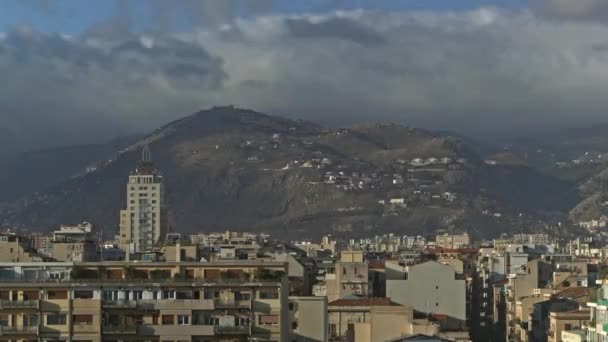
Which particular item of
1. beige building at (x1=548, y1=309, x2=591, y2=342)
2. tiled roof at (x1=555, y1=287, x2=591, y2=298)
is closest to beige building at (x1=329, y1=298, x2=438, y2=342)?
beige building at (x1=548, y1=309, x2=591, y2=342)

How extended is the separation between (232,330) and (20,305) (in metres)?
8.65

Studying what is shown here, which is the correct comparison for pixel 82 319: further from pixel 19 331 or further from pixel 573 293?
pixel 573 293

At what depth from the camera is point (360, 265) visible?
150375 millimetres

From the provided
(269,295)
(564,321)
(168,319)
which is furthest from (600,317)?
(564,321)

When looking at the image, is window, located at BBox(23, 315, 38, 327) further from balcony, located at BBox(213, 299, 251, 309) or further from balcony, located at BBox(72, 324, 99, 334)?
balcony, located at BBox(213, 299, 251, 309)

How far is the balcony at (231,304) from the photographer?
80688 mm

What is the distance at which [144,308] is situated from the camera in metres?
80.4

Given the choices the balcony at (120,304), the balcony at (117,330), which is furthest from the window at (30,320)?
the balcony at (120,304)

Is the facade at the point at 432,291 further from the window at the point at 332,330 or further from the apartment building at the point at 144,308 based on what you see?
the apartment building at the point at 144,308

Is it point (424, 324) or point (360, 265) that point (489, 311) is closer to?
point (360, 265)

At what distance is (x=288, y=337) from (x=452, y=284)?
57.3m

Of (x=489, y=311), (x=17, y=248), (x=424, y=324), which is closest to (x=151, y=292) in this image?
(x=424, y=324)

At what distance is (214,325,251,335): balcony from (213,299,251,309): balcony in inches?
33.5

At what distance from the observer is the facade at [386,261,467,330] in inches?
5445
